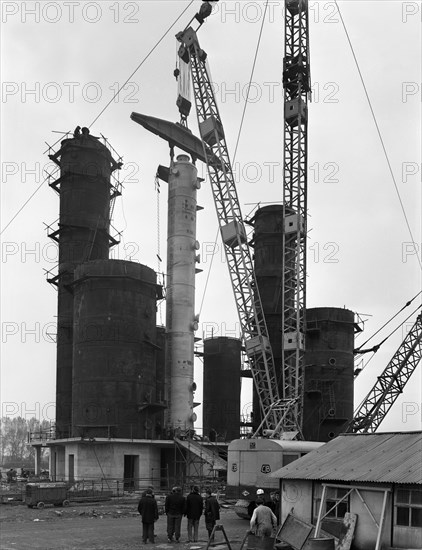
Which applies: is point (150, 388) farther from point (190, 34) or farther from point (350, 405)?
point (190, 34)

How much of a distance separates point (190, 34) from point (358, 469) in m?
49.2

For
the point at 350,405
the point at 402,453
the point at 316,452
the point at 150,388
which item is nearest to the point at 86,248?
the point at 150,388

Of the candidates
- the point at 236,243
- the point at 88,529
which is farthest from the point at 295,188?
the point at 88,529

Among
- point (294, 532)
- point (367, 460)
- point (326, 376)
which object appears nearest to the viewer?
point (294, 532)

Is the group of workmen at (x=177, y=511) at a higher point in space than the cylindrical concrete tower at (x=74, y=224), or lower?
lower

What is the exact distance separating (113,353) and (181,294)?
9.02 metres

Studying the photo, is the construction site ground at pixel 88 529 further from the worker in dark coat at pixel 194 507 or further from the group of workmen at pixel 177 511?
the worker in dark coat at pixel 194 507

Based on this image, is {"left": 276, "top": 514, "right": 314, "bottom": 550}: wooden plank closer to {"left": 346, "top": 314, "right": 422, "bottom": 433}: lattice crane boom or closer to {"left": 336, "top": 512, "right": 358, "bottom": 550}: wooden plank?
{"left": 336, "top": 512, "right": 358, "bottom": 550}: wooden plank

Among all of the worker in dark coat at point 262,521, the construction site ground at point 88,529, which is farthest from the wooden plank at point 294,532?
the construction site ground at point 88,529

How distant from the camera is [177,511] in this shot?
2378 cm

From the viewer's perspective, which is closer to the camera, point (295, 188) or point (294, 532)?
point (294, 532)

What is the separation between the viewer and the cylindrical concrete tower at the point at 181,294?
198 feet

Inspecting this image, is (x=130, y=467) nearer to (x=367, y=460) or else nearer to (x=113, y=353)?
(x=113, y=353)

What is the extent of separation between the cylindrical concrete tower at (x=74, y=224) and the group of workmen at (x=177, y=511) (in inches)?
1701
